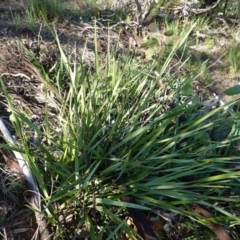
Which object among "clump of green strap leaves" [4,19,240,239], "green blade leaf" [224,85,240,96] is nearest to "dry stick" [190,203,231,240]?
"clump of green strap leaves" [4,19,240,239]

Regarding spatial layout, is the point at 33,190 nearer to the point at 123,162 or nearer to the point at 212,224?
the point at 123,162

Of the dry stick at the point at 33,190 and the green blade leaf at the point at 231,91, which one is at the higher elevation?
the green blade leaf at the point at 231,91

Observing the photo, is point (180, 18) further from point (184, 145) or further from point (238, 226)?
point (238, 226)

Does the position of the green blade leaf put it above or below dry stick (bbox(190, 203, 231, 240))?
above

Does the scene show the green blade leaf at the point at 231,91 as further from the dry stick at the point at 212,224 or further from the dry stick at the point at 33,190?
the dry stick at the point at 33,190

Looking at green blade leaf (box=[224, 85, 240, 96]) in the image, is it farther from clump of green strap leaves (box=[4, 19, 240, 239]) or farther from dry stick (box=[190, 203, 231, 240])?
dry stick (box=[190, 203, 231, 240])

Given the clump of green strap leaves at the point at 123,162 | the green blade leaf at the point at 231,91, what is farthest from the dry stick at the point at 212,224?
the green blade leaf at the point at 231,91

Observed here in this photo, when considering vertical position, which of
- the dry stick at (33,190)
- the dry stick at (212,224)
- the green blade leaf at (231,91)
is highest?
the green blade leaf at (231,91)

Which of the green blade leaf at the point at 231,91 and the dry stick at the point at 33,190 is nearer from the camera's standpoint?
the dry stick at the point at 33,190

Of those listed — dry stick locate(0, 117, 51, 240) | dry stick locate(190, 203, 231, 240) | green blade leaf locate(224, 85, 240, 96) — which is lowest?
dry stick locate(190, 203, 231, 240)

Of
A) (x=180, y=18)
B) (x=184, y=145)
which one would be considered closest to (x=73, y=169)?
(x=184, y=145)

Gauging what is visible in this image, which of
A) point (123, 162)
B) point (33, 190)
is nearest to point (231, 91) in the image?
point (123, 162)

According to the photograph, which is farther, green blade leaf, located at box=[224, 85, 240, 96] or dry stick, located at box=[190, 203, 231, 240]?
green blade leaf, located at box=[224, 85, 240, 96]

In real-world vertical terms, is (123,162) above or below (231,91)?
below
